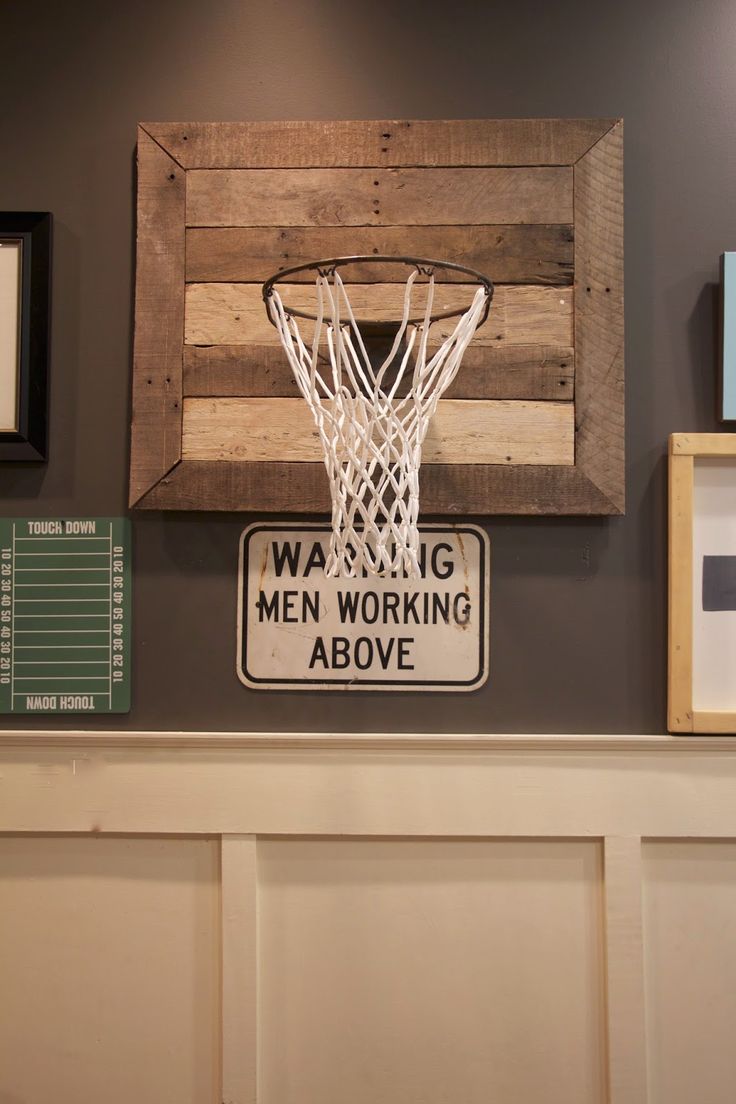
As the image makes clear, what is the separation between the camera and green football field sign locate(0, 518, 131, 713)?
1.67 metres

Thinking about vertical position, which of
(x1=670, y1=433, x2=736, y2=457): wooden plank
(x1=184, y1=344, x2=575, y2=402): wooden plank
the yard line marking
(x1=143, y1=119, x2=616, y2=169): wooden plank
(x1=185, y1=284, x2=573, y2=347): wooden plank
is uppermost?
(x1=143, y1=119, x2=616, y2=169): wooden plank

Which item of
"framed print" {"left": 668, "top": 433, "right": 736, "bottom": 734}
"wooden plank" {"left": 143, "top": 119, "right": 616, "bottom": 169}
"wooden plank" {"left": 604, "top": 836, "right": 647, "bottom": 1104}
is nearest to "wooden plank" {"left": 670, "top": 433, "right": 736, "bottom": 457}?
"framed print" {"left": 668, "top": 433, "right": 736, "bottom": 734}

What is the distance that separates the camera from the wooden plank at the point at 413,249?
1632mm

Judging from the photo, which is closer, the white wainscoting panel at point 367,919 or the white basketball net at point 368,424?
the white basketball net at point 368,424

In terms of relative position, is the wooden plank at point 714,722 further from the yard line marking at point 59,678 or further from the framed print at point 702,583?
the yard line marking at point 59,678

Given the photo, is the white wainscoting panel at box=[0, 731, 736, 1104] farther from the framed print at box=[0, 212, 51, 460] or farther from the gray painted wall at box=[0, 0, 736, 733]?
the framed print at box=[0, 212, 51, 460]

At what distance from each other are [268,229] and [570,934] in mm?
1543

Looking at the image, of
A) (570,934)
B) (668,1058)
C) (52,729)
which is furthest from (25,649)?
(668,1058)

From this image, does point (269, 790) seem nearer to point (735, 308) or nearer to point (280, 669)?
point (280, 669)

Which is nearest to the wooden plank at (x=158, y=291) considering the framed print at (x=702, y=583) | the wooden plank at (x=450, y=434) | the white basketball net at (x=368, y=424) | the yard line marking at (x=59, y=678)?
the wooden plank at (x=450, y=434)

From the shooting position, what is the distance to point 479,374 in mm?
1635

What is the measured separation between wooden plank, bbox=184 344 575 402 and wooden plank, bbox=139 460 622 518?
0.48 ft

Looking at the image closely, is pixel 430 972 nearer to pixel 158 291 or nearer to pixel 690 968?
pixel 690 968

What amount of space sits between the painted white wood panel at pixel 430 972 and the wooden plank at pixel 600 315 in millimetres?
784
